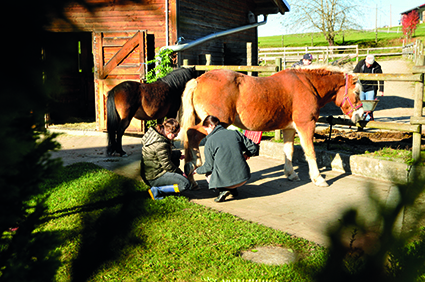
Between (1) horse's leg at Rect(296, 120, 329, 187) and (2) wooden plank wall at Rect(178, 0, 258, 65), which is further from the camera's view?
(2) wooden plank wall at Rect(178, 0, 258, 65)

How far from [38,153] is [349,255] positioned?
3.58 feet

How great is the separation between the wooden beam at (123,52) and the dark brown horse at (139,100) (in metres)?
2.70

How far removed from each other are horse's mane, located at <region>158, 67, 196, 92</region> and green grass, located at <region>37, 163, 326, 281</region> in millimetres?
3282

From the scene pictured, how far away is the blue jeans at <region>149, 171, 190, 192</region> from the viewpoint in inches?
196

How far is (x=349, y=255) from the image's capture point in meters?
0.88

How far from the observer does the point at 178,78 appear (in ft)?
25.3

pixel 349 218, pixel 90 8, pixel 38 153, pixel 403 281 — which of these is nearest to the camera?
pixel 403 281

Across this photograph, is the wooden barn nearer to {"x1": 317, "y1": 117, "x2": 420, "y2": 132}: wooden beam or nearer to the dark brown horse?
the dark brown horse

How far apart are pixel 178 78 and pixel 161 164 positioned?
311 centimetres

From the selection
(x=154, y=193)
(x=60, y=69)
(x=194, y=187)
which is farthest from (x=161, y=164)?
(x=60, y=69)

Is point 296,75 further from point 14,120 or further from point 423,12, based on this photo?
point 423,12

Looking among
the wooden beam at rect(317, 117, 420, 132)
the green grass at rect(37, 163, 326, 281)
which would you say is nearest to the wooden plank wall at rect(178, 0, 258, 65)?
the wooden beam at rect(317, 117, 420, 132)

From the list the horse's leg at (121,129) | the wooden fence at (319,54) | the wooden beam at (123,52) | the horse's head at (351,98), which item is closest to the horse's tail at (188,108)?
the horse's leg at (121,129)

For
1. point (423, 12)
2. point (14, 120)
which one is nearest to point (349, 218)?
point (14, 120)
